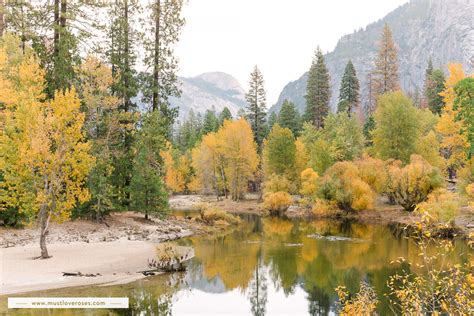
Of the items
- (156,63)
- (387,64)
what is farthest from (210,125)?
(156,63)

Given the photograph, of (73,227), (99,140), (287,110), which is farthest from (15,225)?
(287,110)

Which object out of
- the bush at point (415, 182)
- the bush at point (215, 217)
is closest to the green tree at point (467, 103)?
the bush at point (415, 182)

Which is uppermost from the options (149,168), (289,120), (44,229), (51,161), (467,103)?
(289,120)

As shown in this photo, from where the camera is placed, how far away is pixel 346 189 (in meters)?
47.0

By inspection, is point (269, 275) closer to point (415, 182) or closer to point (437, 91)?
point (415, 182)

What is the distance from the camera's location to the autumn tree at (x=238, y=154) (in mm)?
61312

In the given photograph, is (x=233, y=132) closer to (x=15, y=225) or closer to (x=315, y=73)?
(x=315, y=73)

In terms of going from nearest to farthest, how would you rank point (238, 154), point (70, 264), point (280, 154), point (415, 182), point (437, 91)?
point (70, 264)
point (415, 182)
point (280, 154)
point (238, 154)
point (437, 91)

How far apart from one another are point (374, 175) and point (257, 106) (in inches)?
1231

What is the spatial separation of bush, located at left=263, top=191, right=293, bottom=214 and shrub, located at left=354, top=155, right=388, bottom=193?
923 centimetres

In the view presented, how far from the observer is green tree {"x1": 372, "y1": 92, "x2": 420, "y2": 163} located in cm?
5284

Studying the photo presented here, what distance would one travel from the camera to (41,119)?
65.2 feet

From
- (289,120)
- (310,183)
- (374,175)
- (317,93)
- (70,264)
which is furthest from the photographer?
(289,120)

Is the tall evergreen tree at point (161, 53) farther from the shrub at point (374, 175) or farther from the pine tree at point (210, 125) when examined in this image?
the pine tree at point (210, 125)
